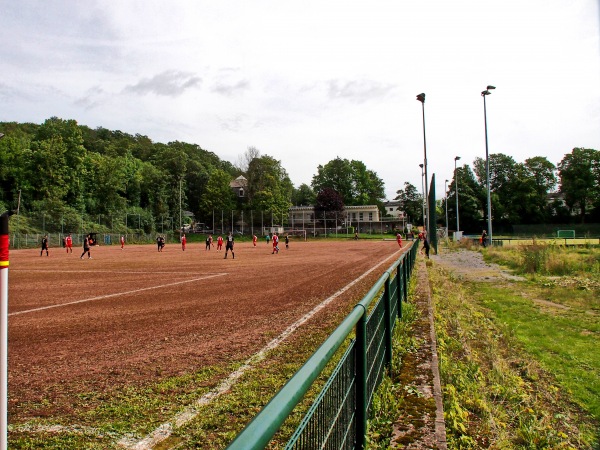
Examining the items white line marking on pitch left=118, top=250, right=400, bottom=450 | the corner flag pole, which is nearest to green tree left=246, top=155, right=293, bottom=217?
white line marking on pitch left=118, top=250, right=400, bottom=450

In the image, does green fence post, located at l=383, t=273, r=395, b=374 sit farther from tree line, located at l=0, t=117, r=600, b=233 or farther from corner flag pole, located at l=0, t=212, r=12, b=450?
tree line, located at l=0, t=117, r=600, b=233

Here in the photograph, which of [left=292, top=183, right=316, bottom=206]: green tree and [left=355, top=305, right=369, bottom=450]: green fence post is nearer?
[left=355, top=305, right=369, bottom=450]: green fence post

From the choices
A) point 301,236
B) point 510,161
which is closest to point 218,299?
point 301,236

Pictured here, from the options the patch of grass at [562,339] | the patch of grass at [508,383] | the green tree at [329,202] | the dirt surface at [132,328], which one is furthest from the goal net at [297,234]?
the patch of grass at [508,383]

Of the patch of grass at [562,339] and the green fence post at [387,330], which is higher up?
the green fence post at [387,330]

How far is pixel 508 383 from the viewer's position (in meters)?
5.27

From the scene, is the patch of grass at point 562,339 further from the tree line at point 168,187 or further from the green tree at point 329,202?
the green tree at point 329,202

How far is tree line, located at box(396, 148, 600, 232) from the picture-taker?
84.1m

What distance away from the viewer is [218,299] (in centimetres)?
1129

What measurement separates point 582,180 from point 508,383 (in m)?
92.4

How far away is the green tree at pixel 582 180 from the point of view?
83500mm

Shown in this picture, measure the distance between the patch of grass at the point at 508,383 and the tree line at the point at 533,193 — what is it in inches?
3218

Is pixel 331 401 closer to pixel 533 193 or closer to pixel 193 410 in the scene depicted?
pixel 193 410

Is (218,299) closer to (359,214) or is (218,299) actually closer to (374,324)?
(374,324)
